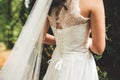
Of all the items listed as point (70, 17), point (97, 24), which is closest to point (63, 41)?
point (70, 17)

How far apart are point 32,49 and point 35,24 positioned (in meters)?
0.20

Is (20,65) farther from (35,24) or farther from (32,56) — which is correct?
(35,24)

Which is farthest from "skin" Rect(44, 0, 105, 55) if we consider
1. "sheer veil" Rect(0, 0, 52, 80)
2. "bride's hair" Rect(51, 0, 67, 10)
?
"sheer veil" Rect(0, 0, 52, 80)

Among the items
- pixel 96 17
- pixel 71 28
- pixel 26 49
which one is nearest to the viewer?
pixel 96 17

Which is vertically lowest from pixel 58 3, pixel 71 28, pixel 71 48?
pixel 71 48

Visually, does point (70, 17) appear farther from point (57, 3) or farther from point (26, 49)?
point (26, 49)

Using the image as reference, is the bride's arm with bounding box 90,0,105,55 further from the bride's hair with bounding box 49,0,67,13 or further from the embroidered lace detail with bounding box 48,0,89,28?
the bride's hair with bounding box 49,0,67,13

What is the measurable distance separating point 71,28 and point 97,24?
0.66 ft

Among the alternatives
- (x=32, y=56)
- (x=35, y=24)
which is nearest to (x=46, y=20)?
(x=35, y=24)

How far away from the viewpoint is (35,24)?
10.5 feet

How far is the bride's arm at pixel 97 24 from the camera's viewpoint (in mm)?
2855

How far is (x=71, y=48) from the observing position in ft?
10.2

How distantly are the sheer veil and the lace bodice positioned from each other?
0.12 metres

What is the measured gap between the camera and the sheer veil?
3205 millimetres
